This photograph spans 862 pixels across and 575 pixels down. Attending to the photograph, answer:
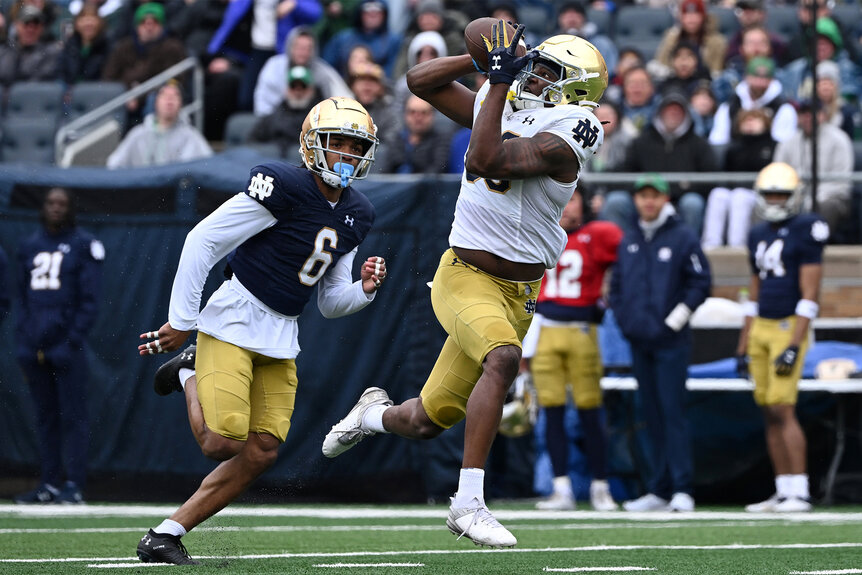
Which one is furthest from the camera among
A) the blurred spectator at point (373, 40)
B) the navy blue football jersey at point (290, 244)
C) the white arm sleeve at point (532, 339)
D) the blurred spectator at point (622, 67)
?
the blurred spectator at point (373, 40)

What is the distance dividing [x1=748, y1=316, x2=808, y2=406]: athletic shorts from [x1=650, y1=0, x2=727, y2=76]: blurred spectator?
364cm

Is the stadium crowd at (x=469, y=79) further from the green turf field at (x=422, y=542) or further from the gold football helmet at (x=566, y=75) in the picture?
the gold football helmet at (x=566, y=75)

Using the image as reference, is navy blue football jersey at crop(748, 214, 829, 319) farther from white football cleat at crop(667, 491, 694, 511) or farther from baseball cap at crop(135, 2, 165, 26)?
baseball cap at crop(135, 2, 165, 26)

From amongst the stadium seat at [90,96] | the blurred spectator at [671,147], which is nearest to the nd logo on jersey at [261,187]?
the blurred spectator at [671,147]

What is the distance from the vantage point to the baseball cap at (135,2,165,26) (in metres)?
11.8

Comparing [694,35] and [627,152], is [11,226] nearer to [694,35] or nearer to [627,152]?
[627,152]

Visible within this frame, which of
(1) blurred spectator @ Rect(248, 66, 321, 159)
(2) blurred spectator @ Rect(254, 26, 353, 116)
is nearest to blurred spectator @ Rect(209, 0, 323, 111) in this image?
(2) blurred spectator @ Rect(254, 26, 353, 116)

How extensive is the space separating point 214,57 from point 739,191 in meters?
4.97

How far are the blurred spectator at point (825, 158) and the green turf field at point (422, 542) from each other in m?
2.24

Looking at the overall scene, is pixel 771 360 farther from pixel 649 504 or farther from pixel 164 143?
pixel 164 143

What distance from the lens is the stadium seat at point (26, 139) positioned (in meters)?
10.9

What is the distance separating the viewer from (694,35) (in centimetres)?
1124

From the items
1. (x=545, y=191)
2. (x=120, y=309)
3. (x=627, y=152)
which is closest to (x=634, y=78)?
(x=627, y=152)

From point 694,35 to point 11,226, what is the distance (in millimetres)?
5712
